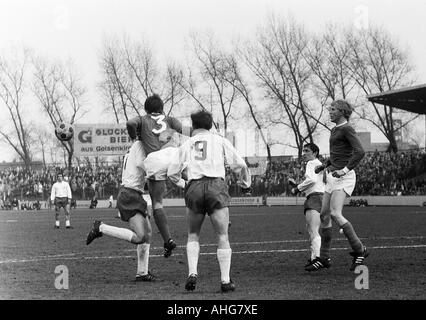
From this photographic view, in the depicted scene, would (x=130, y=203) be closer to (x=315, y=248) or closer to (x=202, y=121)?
(x=202, y=121)

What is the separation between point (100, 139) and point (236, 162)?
53.7 metres

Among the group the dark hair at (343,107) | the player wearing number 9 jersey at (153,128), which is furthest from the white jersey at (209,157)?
the dark hair at (343,107)

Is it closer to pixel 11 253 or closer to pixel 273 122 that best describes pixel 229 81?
pixel 273 122

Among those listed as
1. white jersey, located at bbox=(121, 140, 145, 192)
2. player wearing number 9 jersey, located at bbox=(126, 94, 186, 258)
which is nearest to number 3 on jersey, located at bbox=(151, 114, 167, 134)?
player wearing number 9 jersey, located at bbox=(126, 94, 186, 258)

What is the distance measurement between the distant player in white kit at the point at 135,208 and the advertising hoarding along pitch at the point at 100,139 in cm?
5097

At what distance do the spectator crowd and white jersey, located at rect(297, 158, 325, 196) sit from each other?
67.0 ft

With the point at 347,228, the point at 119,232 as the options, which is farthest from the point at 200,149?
the point at 347,228

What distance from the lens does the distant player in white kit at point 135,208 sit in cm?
Answer: 938

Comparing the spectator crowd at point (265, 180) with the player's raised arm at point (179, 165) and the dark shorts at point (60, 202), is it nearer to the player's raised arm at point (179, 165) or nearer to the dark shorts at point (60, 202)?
the dark shorts at point (60, 202)

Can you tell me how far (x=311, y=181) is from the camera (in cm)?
1136

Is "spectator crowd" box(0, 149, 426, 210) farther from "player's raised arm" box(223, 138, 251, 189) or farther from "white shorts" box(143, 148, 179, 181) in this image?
"player's raised arm" box(223, 138, 251, 189)

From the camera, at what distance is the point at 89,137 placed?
203 feet

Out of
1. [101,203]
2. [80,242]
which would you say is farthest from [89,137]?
[80,242]

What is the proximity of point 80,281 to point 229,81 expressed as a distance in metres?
42.2
